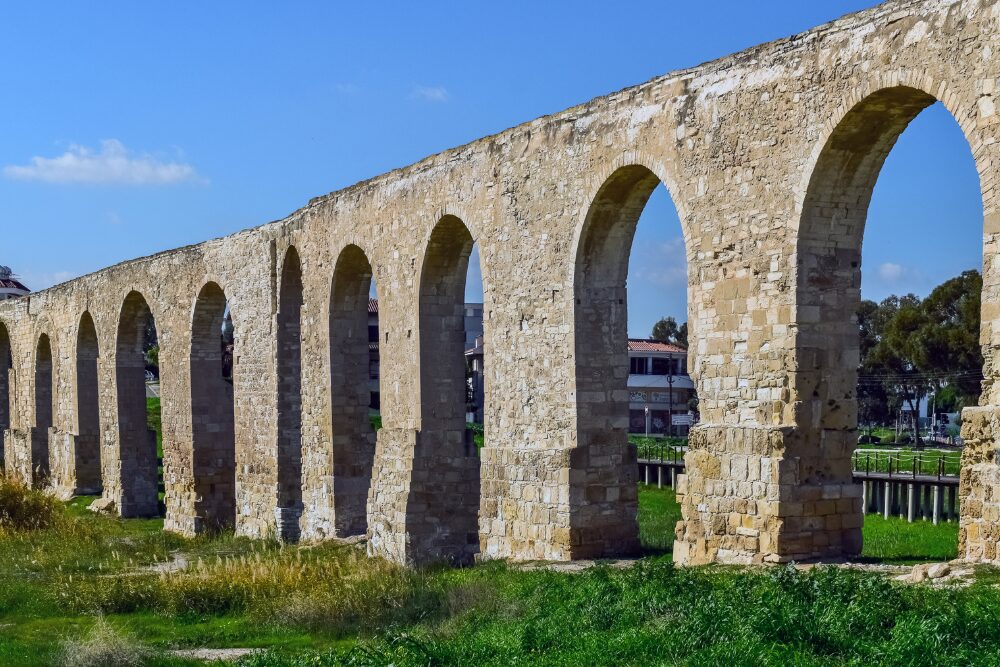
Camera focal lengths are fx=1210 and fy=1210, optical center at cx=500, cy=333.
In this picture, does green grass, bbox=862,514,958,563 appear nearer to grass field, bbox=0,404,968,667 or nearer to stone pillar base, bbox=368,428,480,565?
grass field, bbox=0,404,968,667

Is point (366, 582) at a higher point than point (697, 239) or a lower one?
lower

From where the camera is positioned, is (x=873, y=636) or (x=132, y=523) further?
(x=132, y=523)

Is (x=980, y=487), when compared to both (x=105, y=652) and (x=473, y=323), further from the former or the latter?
(x=473, y=323)

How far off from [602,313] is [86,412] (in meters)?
17.4

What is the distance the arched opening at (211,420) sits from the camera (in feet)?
66.1

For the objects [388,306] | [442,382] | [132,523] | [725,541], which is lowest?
[132,523]

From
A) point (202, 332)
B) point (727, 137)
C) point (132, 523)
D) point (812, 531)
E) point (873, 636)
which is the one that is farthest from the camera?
point (132, 523)

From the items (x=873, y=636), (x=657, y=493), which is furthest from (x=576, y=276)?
(x=657, y=493)

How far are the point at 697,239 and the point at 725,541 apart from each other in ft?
8.26

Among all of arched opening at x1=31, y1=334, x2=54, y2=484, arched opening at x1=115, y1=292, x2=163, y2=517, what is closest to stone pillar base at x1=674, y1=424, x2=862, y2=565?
arched opening at x1=115, y1=292, x2=163, y2=517

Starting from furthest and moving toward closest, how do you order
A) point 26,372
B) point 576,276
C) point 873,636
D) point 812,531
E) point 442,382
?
1. point 26,372
2. point 442,382
3. point 576,276
4. point 812,531
5. point 873,636

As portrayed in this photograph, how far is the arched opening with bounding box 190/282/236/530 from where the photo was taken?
20.1m

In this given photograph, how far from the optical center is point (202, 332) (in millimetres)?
20328

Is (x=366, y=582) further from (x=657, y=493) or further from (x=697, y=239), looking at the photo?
(x=657, y=493)
